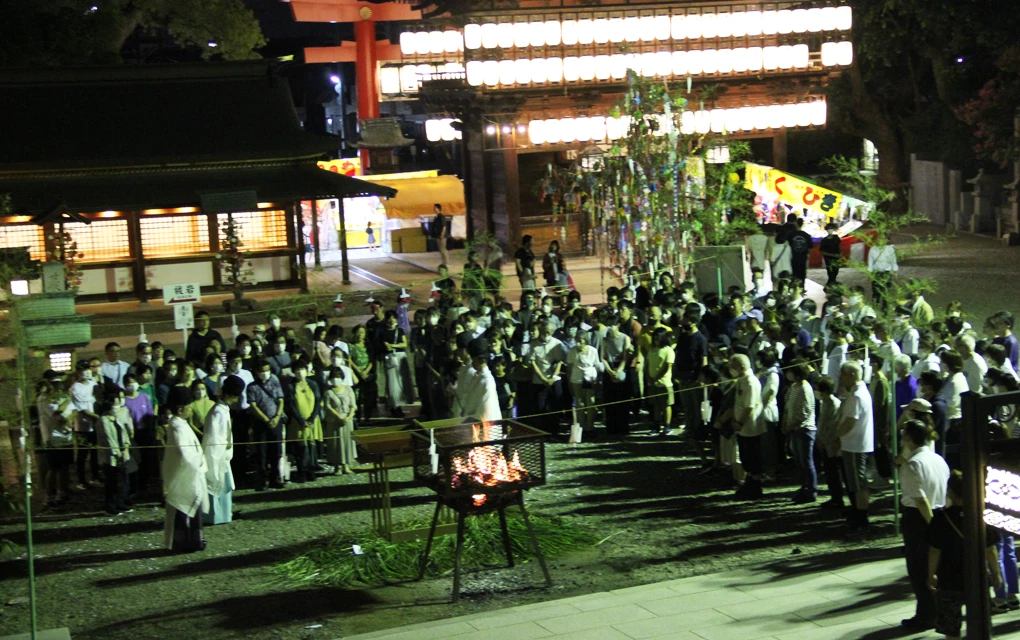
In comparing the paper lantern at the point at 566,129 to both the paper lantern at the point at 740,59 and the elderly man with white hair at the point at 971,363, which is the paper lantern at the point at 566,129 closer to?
the paper lantern at the point at 740,59

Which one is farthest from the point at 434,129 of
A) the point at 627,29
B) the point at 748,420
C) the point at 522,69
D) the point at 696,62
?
the point at 748,420

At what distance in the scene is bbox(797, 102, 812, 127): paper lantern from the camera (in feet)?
97.6

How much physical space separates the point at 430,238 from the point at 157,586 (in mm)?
24023

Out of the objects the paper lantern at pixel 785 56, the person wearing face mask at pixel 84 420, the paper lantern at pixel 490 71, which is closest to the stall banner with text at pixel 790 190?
the paper lantern at pixel 785 56

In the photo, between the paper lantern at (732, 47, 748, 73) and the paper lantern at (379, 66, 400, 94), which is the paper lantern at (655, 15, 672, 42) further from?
the paper lantern at (379, 66, 400, 94)

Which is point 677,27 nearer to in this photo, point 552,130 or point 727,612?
point 552,130

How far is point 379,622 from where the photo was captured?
9.98 m

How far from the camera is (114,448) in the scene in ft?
42.3

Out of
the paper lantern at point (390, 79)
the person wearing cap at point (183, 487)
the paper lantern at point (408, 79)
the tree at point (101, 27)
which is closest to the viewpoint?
the person wearing cap at point (183, 487)

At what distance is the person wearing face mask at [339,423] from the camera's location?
1407 centimetres

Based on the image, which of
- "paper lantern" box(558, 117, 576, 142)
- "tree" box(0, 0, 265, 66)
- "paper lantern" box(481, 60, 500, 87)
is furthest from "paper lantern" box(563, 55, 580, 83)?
"tree" box(0, 0, 265, 66)

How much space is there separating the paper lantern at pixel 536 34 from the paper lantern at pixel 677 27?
9.95 feet

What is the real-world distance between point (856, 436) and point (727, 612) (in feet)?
8.49

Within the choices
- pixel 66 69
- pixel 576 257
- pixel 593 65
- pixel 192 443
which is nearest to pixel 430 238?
pixel 576 257
